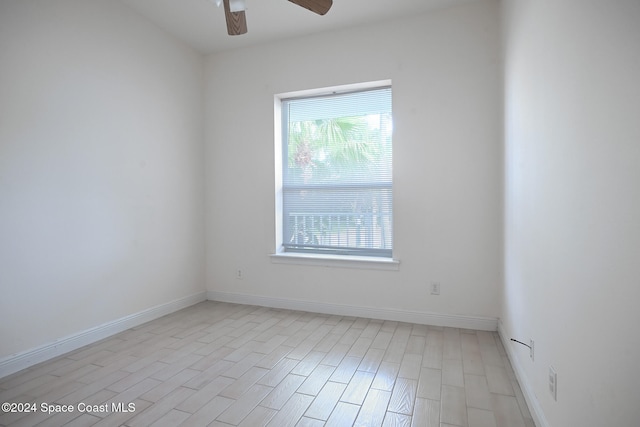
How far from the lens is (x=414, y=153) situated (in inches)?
126

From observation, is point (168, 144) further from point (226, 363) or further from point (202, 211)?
point (226, 363)

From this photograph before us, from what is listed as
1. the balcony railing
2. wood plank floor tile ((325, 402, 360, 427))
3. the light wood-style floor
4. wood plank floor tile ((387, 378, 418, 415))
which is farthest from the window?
wood plank floor tile ((325, 402, 360, 427))

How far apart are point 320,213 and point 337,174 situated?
468 millimetres

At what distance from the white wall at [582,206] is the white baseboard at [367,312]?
983mm

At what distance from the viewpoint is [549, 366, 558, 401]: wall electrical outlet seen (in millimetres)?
1464

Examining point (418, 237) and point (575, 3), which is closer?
point (575, 3)

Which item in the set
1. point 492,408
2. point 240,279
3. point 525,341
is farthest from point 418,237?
point 240,279

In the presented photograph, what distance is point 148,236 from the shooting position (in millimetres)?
A: 3352

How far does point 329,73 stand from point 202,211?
2.16m

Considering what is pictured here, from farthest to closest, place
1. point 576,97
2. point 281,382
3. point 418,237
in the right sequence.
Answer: point 418,237
point 281,382
point 576,97

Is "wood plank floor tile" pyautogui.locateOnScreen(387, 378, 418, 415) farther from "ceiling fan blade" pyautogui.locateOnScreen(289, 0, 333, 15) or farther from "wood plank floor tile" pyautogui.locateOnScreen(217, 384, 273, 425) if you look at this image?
"ceiling fan blade" pyautogui.locateOnScreen(289, 0, 333, 15)

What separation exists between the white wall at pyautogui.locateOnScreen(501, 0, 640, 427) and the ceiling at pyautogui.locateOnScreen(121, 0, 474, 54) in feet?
4.49

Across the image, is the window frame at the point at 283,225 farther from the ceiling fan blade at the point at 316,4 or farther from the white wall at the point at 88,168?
the ceiling fan blade at the point at 316,4

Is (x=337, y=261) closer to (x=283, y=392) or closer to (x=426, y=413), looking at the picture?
(x=283, y=392)
